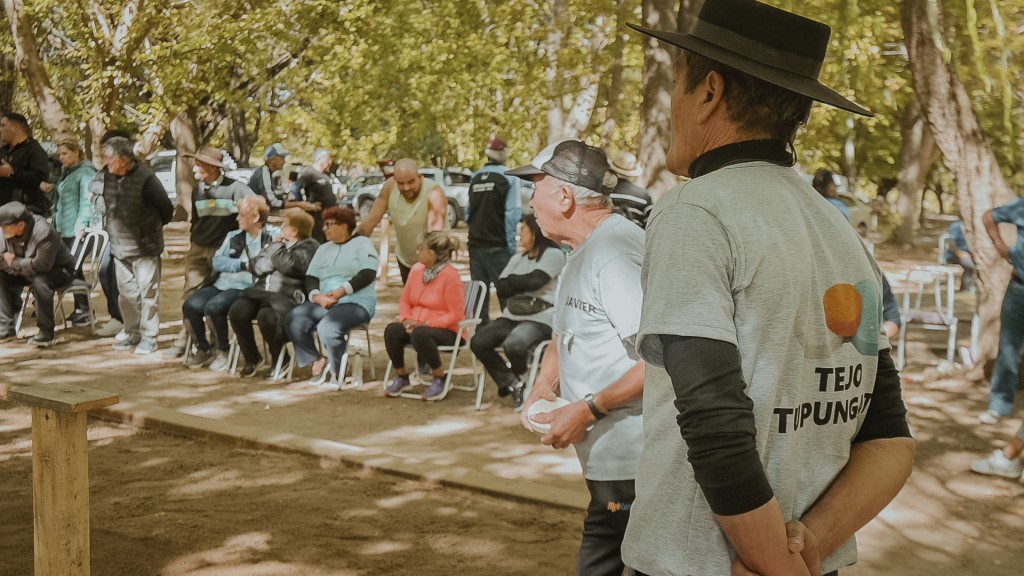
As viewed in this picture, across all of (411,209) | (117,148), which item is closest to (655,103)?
(411,209)

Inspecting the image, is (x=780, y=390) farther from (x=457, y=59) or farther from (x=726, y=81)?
(x=457, y=59)

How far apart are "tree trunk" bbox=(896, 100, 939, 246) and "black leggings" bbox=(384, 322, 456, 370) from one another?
21816 mm

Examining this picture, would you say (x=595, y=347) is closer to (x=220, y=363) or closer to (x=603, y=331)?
(x=603, y=331)

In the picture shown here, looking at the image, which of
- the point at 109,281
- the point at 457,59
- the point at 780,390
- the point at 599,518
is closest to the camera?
the point at 780,390

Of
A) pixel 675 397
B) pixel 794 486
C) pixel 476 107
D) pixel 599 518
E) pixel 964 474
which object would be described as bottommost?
pixel 964 474

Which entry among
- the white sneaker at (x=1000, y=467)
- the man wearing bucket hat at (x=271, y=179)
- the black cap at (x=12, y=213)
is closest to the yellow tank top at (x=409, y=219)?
the man wearing bucket hat at (x=271, y=179)

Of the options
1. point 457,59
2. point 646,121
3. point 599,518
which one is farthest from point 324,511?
point 457,59

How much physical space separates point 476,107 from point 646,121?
17.3 meters

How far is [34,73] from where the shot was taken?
1797 cm

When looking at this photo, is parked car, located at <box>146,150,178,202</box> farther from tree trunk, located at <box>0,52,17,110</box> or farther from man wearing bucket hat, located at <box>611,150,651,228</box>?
man wearing bucket hat, located at <box>611,150,651,228</box>

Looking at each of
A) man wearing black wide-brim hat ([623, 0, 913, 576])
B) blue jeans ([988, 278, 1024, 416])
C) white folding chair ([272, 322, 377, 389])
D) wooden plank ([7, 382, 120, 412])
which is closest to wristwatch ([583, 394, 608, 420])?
man wearing black wide-brim hat ([623, 0, 913, 576])

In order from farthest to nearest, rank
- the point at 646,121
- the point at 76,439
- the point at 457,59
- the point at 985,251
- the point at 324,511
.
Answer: the point at 457,59 < the point at 646,121 < the point at 985,251 < the point at 324,511 < the point at 76,439

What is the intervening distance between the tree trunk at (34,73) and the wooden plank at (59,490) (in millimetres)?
14222

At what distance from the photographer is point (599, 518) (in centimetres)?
338
